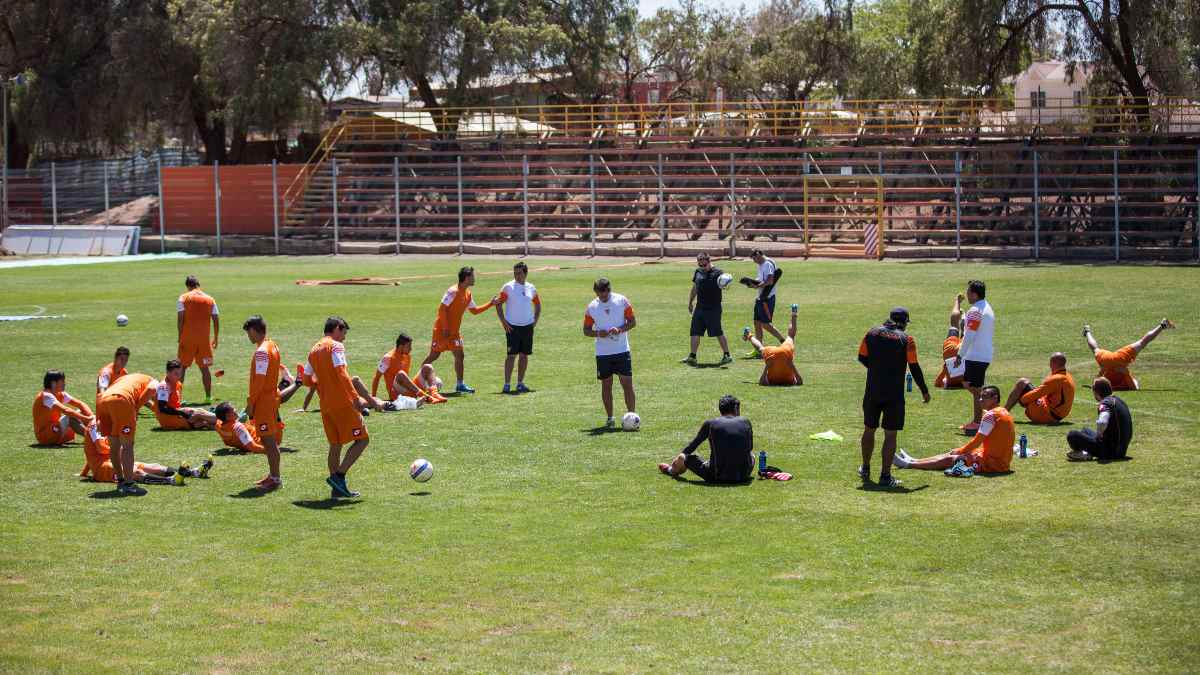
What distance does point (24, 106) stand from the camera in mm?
68562

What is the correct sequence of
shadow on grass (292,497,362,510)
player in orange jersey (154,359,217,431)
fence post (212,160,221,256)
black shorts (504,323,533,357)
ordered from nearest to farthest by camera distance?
shadow on grass (292,497,362,510)
player in orange jersey (154,359,217,431)
black shorts (504,323,533,357)
fence post (212,160,221,256)

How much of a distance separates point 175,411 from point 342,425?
5107 millimetres

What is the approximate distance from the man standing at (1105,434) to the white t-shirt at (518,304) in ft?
28.5

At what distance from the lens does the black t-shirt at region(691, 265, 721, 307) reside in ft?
78.3

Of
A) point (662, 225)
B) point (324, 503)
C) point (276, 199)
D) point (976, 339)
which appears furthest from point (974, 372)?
point (276, 199)

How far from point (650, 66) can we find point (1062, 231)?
118 ft

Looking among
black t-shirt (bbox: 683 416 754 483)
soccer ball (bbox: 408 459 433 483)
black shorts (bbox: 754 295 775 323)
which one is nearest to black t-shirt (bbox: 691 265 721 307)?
black shorts (bbox: 754 295 775 323)

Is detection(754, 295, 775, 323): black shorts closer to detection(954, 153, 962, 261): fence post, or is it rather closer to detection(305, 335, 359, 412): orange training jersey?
detection(305, 335, 359, 412): orange training jersey

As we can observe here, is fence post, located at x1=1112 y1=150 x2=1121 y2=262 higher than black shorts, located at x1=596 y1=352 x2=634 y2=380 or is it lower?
higher

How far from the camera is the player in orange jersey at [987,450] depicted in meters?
14.6

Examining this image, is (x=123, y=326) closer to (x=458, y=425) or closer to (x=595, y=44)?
(x=458, y=425)

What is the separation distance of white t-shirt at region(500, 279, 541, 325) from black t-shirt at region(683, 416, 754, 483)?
7057 mm

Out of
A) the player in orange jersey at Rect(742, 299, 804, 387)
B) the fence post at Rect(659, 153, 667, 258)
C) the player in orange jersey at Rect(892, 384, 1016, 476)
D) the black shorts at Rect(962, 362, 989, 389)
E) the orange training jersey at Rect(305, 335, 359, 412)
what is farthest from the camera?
the fence post at Rect(659, 153, 667, 258)

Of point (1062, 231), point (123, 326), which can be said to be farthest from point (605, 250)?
point (123, 326)
